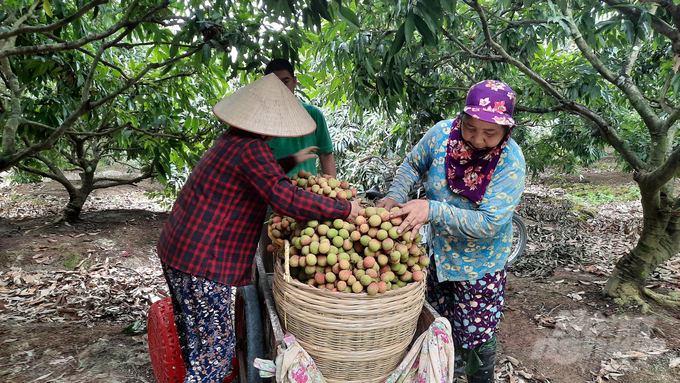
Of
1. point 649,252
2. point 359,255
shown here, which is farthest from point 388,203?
point 649,252

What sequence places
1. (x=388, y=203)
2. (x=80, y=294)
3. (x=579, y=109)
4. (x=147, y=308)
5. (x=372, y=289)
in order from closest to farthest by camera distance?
(x=372, y=289) → (x=388, y=203) → (x=579, y=109) → (x=147, y=308) → (x=80, y=294)

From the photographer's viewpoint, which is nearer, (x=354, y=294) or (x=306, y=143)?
(x=354, y=294)

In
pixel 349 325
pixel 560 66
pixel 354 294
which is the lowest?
pixel 349 325

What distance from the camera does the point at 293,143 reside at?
2773 mm

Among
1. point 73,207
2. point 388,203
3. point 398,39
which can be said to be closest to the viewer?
point 398,39

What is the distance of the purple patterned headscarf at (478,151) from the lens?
1.71m

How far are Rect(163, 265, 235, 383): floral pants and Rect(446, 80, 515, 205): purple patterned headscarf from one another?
1.23 metres

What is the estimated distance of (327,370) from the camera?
1.58 m

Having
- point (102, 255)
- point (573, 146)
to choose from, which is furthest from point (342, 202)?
point (573, 146)

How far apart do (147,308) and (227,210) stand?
9.16 ft

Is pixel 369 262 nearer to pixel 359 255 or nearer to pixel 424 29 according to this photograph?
pixel 359 255

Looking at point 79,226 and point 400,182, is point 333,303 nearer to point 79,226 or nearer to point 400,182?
point 400,182

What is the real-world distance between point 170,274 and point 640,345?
11.0ft

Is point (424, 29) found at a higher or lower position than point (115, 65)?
higher
